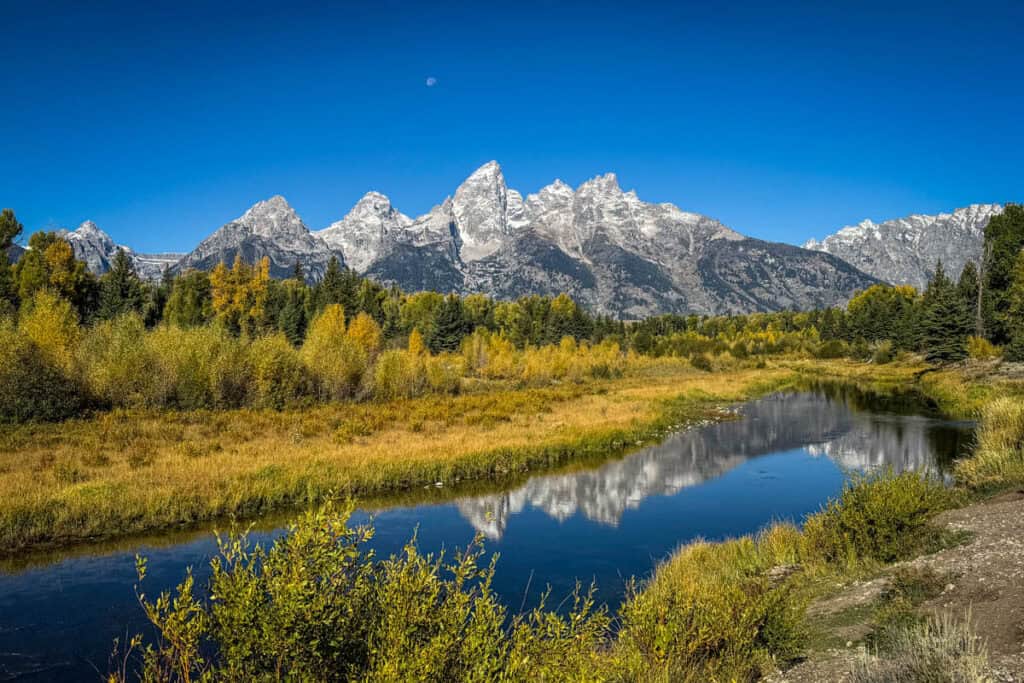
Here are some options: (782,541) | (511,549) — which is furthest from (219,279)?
(782,541)

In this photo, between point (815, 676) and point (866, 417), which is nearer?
point (815, 676)

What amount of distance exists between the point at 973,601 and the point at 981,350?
2463 inches

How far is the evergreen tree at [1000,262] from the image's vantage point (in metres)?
64.3

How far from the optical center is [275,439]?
101 ft

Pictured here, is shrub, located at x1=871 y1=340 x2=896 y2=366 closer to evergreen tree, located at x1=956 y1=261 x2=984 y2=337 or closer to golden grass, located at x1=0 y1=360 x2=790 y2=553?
evergreen tree, located at x1=956 y1=261 x2=984 y2=337

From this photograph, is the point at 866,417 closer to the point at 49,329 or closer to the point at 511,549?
the point at 511,549

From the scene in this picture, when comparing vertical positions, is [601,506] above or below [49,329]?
below

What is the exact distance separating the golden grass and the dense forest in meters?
4.56

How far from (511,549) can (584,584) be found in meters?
3.78

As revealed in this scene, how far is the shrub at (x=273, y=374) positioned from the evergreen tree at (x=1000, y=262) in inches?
2633

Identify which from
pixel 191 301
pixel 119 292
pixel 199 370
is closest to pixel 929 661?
pixel 199 370

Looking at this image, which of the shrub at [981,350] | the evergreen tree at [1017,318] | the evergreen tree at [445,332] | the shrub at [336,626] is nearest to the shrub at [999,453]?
the shrub at [336,626]

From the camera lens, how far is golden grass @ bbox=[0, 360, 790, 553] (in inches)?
754

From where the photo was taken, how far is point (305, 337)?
84375 millimetres
